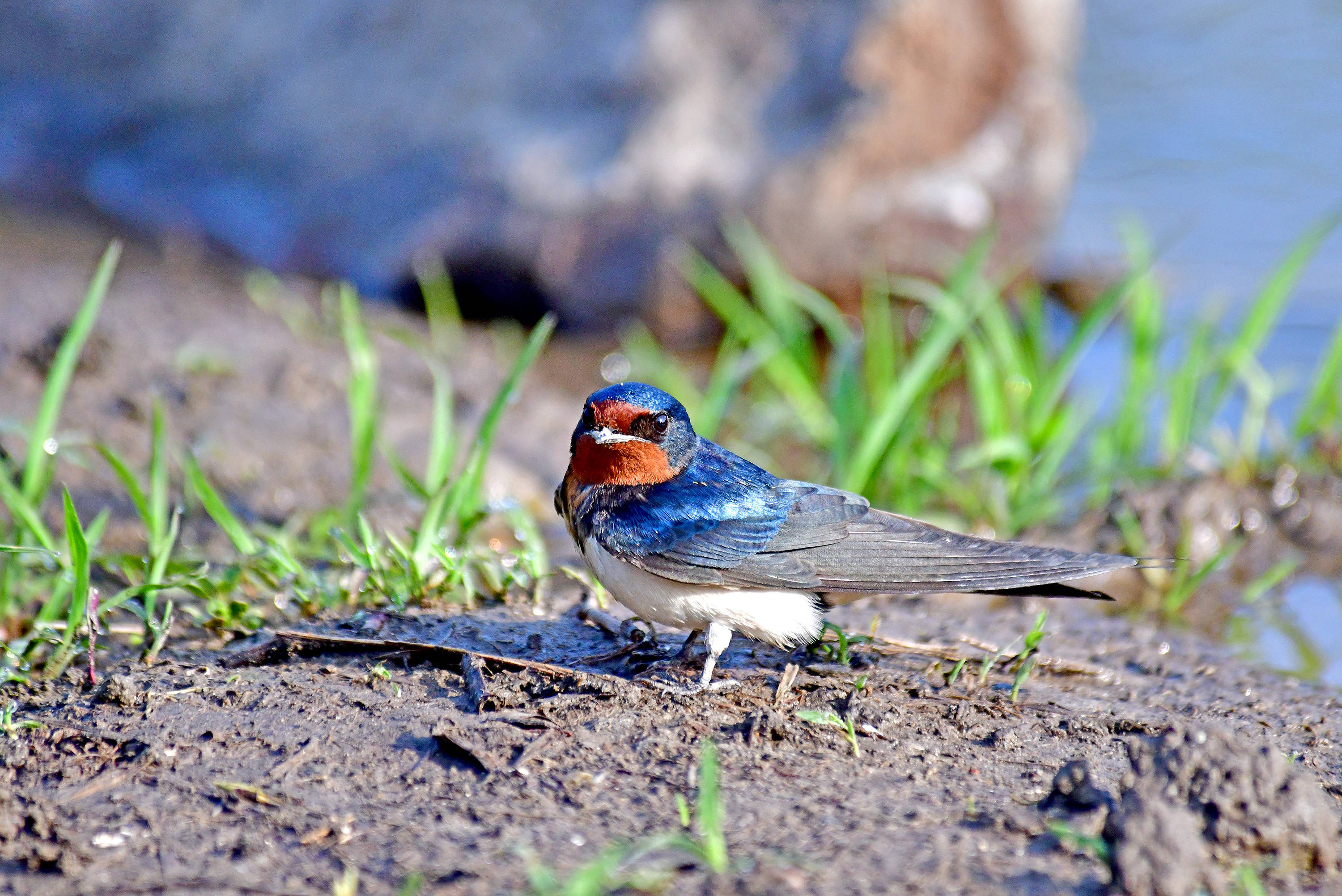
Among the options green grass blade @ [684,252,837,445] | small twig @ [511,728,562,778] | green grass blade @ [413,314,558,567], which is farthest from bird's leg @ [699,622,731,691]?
green grass blade @ [684,252,837,445]

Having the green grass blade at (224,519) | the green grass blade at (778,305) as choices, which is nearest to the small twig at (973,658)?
the green grass blade at (224,519)

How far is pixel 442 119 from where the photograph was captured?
6.90 m

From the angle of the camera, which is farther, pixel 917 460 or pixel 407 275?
pixel 407 275

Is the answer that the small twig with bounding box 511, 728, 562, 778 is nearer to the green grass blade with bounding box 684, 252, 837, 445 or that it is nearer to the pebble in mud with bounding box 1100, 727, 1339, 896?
the pebble in mud with bounding box 1100, 727, 1339, 896

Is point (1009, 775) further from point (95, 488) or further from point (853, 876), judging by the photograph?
point (95, 488)

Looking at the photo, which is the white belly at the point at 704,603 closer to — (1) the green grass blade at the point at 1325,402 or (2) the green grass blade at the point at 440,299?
(1) the green grass blade at the point at 1325,402

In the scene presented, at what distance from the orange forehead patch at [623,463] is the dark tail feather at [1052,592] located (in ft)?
2.45

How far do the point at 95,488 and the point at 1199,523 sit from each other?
12.2 ft

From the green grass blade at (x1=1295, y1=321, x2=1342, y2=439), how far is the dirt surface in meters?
1.87

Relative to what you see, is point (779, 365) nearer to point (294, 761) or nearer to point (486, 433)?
point (486, 433)

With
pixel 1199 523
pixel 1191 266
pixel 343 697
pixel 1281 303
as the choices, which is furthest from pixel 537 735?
pixel 1191 266

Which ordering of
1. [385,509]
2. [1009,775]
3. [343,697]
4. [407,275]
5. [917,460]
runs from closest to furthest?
[1009,775]
[343,697]
[385,509]
[917,460]
[407,275]

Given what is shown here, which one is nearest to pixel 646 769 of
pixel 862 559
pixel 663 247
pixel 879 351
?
pixel 862 559

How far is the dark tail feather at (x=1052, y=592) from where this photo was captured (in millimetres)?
2727
